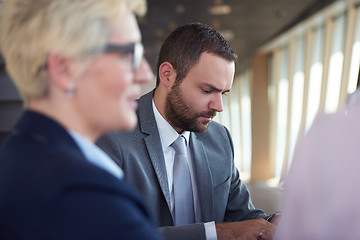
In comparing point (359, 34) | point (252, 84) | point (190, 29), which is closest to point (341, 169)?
point (190, 29)

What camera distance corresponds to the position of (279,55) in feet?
42.4

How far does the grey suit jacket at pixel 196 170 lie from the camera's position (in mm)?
2043

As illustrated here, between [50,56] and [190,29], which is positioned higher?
Result: [190,29]

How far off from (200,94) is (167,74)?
8.2 inches

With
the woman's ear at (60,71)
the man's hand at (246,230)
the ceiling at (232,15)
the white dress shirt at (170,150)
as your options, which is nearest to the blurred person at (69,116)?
the woman's ear at (60,71)

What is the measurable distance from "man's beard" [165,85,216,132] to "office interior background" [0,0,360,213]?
4079 millimetres

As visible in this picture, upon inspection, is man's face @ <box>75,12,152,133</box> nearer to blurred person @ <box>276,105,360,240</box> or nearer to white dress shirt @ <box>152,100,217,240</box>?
blurred person @ <box>276,105,360,240</box>

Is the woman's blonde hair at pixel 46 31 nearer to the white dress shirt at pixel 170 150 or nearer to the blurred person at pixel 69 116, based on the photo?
the blurred person at pixel 69 116

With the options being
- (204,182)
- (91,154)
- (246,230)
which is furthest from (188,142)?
(91,154)

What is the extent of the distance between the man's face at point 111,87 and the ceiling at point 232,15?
26.7ft

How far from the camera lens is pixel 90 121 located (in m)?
0.95

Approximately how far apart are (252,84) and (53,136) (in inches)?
528

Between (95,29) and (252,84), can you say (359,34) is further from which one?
(95,29)

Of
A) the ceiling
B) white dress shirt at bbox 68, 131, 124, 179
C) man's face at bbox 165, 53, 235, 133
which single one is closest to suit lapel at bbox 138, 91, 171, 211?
man's face at bbox 165, 53, 235, 133
